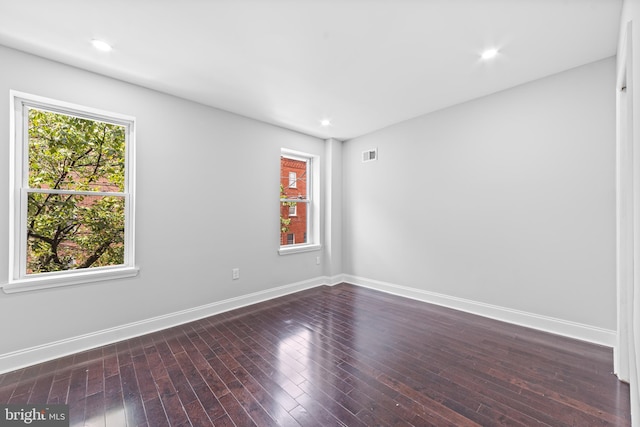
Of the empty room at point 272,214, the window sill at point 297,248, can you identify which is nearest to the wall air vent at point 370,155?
the empty room at point 272,214

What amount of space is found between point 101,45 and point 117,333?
269cm

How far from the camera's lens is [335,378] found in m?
2.09

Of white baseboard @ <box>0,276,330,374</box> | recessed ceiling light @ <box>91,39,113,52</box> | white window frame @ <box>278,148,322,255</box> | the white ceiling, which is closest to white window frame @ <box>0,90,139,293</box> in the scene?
the white ceiling

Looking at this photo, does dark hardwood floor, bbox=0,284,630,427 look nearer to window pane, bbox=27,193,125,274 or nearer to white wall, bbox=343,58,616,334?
white wall, bbox=343,58,616,334

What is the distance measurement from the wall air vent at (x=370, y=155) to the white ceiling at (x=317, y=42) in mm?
1342

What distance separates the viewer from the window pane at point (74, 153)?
7.94 feet

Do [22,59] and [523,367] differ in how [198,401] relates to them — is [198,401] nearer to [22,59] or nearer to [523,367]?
[523,367]

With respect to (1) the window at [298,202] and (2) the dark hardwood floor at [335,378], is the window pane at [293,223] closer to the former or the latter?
(1) the window at [298,202]

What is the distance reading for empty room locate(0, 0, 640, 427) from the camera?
184 cm

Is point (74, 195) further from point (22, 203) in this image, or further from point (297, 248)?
point (297, 248)

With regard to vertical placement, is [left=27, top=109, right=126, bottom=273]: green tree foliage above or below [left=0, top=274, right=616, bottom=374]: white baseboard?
above

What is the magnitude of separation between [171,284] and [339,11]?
319cm

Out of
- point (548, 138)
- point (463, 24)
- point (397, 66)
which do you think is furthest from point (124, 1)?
point (548, 138)

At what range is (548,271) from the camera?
9.27 ft
